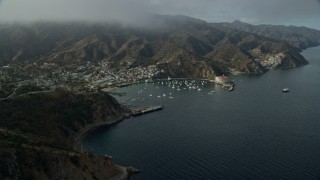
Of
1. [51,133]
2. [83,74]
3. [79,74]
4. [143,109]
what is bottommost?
[143,109]

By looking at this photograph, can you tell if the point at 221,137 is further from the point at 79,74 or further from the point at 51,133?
the point at 79,74

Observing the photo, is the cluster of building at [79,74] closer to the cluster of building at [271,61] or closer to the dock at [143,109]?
the dock at [143,109]

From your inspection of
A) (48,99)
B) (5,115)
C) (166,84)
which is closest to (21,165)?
(5,115)

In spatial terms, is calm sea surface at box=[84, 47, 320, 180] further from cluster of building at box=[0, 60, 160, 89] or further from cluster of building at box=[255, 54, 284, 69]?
cluster of building at box=[255, 54, 284, 69]

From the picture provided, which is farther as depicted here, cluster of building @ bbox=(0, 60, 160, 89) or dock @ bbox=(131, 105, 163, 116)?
cluster of building @ bbox=(0, 60, 160, 89)

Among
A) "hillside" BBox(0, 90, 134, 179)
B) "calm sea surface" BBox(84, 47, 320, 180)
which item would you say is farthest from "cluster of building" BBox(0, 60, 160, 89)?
"hillside" BBox(0, 90, 134, 179)

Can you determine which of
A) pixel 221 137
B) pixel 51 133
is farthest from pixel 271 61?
pixel 51 133

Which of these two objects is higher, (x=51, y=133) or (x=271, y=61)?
(x=271, y=61)
